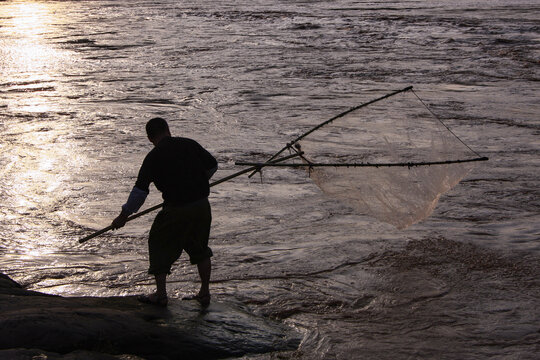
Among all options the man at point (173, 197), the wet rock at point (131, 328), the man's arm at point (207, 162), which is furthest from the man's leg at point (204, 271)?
the man's arm at point (207, 162)

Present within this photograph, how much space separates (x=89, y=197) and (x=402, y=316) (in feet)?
14.4

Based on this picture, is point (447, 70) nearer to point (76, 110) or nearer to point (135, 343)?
point (76, 110)

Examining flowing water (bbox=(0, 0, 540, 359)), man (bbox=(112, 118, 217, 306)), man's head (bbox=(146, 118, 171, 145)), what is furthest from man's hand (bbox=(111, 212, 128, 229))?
flowing water (bbox=(0, 0, 540, 359))

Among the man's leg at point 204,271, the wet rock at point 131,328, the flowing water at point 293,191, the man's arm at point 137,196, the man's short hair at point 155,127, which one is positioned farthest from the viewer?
the flowing water at point 293,191

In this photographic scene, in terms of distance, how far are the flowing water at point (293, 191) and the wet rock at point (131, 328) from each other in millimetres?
386

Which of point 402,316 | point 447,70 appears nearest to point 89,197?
point 402,316

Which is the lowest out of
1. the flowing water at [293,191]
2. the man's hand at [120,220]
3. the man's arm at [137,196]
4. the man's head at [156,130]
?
the flowing water at [293,191]

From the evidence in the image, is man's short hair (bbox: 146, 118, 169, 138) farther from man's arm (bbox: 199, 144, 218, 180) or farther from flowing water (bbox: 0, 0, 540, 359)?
flowing water (bbox: 0, 0, 540, 359)

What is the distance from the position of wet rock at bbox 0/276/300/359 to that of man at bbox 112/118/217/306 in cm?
30

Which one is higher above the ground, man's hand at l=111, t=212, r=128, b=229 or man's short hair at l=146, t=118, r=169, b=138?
man's short hair at l=146, t=118, r=169, b=138

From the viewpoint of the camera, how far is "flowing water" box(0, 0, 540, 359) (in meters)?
5.73

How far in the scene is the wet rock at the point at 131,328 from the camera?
4117mm

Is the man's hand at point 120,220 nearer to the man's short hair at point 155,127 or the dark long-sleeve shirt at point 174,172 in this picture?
the dark long-sleeve shirt at point 174,172

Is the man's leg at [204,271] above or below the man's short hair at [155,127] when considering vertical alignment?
below
